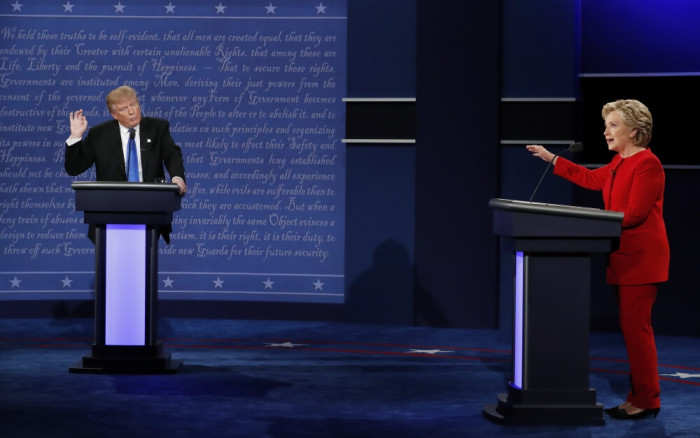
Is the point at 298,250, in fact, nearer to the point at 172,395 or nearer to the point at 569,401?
the point at 172,395

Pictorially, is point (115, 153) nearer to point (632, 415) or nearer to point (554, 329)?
point (554, 329)

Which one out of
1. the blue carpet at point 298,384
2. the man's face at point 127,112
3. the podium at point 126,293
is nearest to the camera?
the blue carpet at point 298,384

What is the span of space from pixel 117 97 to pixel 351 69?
242 cm

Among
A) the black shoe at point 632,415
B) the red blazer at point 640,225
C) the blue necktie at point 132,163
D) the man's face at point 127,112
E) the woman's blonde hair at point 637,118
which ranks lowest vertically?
the black shoe at point 632,415

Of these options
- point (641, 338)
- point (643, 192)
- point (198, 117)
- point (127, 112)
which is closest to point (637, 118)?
point (643, 192)

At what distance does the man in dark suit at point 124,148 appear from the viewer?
609 cm

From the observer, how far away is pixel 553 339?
484 centimetres

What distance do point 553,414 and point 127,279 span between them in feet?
8.13

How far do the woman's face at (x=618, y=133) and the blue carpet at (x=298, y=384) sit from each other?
4.18 feet

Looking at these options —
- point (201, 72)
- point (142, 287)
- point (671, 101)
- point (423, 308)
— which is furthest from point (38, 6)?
point (671, 101)

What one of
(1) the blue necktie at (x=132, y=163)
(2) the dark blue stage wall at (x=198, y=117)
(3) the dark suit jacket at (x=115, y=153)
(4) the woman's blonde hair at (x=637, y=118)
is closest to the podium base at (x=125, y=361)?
(3) the dark suit jacket at (x=115, y=153)

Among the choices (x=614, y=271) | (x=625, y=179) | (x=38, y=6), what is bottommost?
(x=614, y=271)

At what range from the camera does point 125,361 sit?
19.6ft

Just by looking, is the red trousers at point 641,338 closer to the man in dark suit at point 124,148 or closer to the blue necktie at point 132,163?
the man in dark suit at point 124,148
